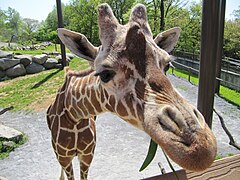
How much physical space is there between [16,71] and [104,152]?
22.5 feet

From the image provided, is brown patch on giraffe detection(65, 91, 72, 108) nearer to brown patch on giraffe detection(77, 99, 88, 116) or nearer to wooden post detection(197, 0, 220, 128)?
brown patch on giraffe detection(77, 99, 88, 116)

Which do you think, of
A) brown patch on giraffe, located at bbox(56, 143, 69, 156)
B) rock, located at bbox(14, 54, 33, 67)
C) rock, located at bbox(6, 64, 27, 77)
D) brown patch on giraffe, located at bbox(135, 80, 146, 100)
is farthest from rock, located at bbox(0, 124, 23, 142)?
rock, located at bbox(14, 54, 33, 67)

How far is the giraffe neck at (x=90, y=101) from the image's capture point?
961 mm

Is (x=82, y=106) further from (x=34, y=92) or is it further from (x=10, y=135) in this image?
(x=34, y=92)

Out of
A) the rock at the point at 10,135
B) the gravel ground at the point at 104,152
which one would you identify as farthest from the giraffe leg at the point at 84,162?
the rock at the point at 10,135

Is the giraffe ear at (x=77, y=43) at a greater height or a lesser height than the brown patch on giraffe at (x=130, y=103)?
greater

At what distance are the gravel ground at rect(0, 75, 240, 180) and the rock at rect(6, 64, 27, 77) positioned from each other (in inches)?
173

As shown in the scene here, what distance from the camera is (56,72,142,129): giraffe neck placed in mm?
961

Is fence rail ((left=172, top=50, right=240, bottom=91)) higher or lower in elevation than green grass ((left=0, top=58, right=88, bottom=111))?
higher

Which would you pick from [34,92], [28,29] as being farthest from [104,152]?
[28,29]

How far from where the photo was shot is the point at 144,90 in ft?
2.88

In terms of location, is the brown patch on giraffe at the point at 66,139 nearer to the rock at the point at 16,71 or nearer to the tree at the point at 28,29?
the rock at the point at 16,71

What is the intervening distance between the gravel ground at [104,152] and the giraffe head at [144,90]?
2.31 meters

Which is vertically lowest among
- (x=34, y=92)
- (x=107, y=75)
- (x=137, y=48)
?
(x=34, y=92)
